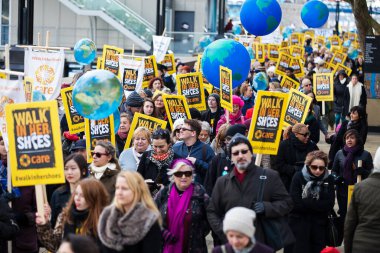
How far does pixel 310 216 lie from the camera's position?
1059 cm

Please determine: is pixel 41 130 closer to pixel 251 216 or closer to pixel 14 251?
pixel 14 251

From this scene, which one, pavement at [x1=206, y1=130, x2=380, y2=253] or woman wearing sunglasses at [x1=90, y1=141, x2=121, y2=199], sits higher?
woman wearing sunglasses at [x1=90, y1=141, x2=121, y2=199]

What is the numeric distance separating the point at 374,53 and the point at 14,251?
15.7m

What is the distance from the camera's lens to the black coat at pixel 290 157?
11953mm

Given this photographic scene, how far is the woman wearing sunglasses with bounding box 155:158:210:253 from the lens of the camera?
29.3 ft

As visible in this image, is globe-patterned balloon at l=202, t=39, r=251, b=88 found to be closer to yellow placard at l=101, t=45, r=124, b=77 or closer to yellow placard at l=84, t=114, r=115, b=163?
yellow placard at l=84, t=114, r=115, b=163

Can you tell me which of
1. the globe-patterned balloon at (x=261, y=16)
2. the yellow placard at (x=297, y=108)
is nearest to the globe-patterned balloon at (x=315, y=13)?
the globe-patterned balloon at (x=261, y=16)

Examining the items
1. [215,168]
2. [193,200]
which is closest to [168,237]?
[193,200]

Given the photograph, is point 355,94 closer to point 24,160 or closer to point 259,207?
point 259,207

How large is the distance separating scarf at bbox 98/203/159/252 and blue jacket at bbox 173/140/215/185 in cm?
355

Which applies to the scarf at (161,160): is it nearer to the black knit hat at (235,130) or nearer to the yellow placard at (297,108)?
the black knit hat at (235,130)

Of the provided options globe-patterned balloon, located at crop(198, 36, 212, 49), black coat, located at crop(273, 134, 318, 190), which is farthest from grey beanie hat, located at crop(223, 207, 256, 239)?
globe-patterned balloon, located at crop(198, 36, 212, 49)

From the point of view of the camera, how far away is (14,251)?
32.0 feet

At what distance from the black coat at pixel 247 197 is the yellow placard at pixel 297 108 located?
4748mm
